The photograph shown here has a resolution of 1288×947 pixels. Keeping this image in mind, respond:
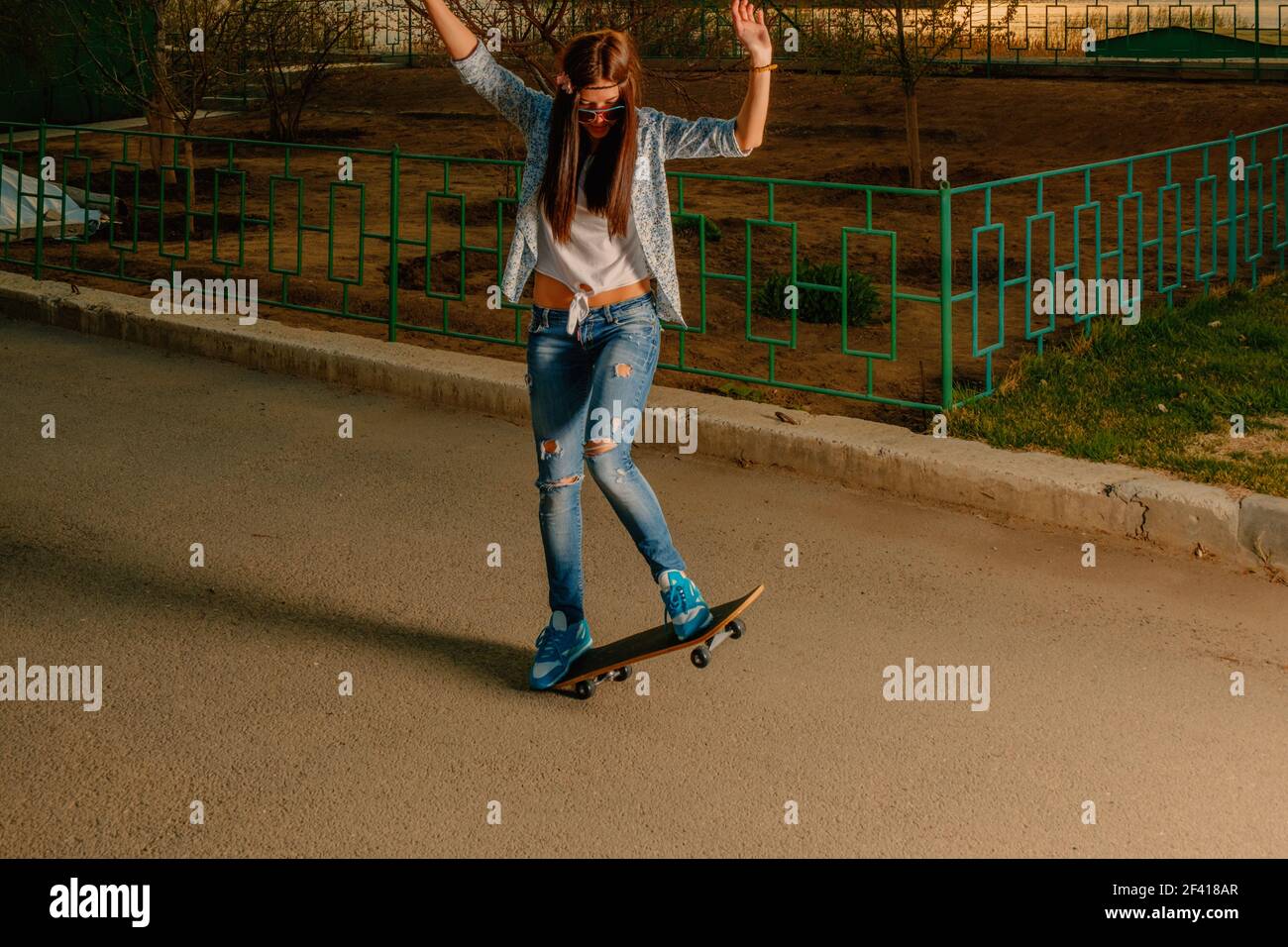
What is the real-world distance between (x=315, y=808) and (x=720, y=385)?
4.78 metres

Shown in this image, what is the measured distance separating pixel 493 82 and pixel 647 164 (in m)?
0.53

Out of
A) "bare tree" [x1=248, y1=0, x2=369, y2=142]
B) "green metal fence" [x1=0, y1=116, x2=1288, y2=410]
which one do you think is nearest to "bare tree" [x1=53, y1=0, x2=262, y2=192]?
"bare tree" [x1=248, y1=0, x2=369, y2=142]

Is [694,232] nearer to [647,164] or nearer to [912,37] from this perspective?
[912,37]

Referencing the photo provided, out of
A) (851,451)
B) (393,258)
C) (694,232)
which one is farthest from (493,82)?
(694,232)

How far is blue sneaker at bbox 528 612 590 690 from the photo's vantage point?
197 inches

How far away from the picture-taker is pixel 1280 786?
4.36 meters

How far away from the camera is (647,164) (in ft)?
16.1

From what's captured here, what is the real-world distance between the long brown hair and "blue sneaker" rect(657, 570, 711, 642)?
98 centimetres

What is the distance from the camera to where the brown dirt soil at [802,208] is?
962cm

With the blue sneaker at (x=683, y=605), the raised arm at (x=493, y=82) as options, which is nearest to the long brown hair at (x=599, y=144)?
the raised arm at (x=493, y=82)

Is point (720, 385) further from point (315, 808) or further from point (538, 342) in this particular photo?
point (315, 808)

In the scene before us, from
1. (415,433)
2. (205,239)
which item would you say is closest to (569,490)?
(415,433)

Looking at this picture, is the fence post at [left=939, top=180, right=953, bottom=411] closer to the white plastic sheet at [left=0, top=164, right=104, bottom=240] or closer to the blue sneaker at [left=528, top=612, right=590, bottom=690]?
the blue sneaker at [left=528, top=612, right=590, bottom=690]

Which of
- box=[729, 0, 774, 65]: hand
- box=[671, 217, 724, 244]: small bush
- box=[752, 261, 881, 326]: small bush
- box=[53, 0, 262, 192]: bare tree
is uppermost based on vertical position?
box=[53, 0, 262, 192]: bare tree
